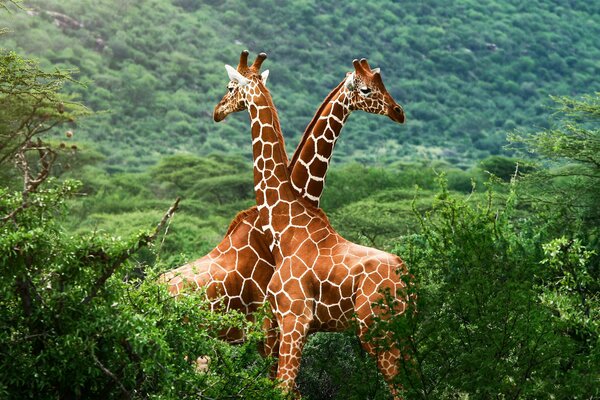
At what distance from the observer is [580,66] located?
6694 centimetres

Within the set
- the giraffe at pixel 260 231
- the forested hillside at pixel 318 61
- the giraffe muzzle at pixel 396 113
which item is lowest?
the forested hillside at pixel 318 61

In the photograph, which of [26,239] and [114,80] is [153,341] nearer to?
[26,239]

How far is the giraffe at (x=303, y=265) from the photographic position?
9.48m

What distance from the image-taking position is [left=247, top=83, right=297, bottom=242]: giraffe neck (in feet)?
33.6

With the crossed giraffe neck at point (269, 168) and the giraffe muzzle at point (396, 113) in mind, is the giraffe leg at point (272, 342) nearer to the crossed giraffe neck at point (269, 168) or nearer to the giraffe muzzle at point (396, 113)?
the crossed giraffe neck at point (269, 168)

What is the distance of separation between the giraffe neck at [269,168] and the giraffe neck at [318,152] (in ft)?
0.38

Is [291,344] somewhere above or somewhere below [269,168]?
below

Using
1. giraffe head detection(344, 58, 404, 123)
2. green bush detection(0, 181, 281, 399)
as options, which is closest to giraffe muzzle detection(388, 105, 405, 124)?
giraffe head detection(344, 58, 404, 123)

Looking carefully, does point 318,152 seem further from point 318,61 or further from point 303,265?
point 318,61

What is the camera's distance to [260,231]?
10.4 meters

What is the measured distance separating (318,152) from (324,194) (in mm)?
25976

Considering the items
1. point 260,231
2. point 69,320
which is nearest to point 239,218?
point 260,231

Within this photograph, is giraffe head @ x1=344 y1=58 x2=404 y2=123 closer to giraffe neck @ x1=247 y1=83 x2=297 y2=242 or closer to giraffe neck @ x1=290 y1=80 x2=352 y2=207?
giraffe neck @ x1=290 y1=80 x2=352 y2=207

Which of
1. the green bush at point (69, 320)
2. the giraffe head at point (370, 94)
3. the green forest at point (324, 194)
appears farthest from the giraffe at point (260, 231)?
the green bush at point (69, 320)
